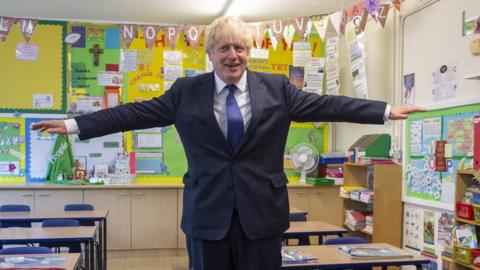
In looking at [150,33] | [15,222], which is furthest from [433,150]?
[15,222]

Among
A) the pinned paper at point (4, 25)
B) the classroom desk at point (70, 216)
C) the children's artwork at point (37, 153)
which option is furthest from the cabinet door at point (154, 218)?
the pinned paper at point (4, 25)

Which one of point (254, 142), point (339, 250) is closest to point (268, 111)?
point (254, 142)

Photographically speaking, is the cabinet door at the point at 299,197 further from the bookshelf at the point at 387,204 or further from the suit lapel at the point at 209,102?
the suit lapel at the point at 209,102

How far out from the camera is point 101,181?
6.04 metres

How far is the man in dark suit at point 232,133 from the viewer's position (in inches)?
59.8

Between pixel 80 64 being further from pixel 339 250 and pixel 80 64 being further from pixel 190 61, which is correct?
pixel 339 250

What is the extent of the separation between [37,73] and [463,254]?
5.21 metres

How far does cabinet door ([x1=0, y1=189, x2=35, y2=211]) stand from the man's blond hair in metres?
4.83

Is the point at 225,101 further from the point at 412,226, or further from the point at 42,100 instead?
the point at 42,100

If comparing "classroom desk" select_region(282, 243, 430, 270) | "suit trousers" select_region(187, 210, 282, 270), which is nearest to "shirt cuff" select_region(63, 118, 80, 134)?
"suit trousers" select_region(187, 210, 282, 270)

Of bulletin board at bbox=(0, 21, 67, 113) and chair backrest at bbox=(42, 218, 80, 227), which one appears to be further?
bulletin board at bbox=(0, 21, 67, 113)

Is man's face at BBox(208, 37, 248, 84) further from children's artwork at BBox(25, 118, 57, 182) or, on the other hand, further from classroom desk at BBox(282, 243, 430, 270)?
children's artwork at BBox(25, 118, 57, 182)

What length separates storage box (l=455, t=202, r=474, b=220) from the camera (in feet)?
10.8

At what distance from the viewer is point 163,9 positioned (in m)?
5.81
